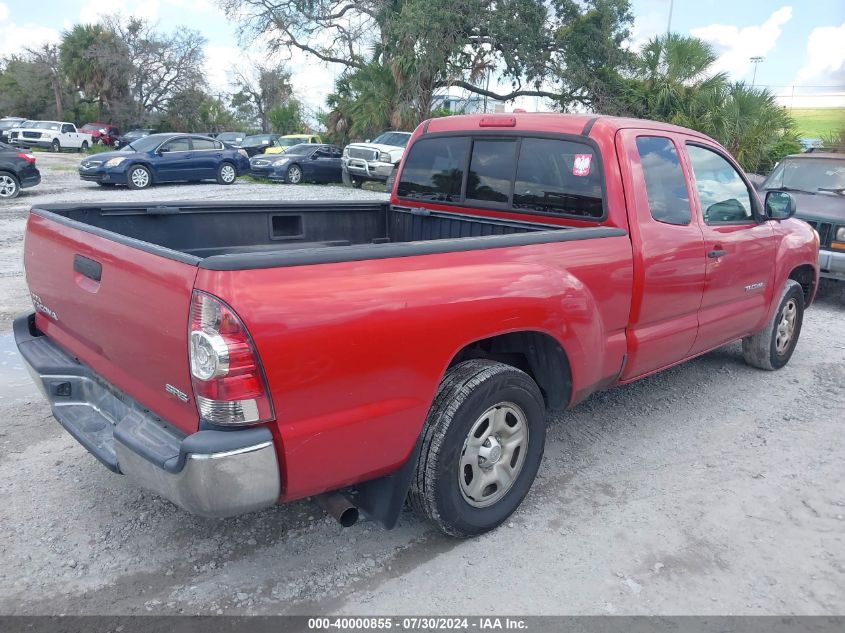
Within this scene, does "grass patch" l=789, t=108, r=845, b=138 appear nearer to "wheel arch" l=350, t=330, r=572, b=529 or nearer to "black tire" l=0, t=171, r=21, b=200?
"black tire" l=0, t=171, r=21, b=200

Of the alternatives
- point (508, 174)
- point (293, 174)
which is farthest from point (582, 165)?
point (293, 174)

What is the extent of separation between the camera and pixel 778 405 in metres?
5.03

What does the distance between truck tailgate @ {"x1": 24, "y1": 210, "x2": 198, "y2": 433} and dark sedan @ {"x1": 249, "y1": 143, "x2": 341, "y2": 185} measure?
59.6ft

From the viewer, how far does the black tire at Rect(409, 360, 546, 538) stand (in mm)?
2889

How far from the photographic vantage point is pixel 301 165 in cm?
2114

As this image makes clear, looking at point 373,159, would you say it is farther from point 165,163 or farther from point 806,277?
point 806,277

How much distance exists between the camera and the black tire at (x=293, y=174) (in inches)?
826

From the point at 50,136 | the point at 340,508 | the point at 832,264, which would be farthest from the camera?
the point at 50,136

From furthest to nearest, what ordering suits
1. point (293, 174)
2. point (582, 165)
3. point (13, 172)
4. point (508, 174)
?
point (293, 174), point (13, 172), point (508, 174), point (582, 165)

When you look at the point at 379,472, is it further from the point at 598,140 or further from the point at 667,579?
the point at 598,140

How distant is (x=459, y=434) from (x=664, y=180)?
86.0 inches

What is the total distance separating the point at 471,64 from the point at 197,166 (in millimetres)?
11764

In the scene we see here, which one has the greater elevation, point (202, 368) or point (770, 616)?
point (202, 368)

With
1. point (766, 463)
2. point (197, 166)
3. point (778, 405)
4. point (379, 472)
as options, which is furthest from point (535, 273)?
point (197, 166)
